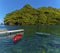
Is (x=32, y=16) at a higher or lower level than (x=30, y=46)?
higher

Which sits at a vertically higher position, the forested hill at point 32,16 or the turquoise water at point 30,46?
the forested hill at point 32,16

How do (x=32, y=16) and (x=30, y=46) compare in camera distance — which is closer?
(x=30, y=46)

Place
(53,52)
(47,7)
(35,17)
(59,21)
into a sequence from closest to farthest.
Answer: (53,52), (59,21), (35,17), (47,7)

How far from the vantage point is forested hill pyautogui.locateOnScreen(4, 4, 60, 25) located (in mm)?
116562

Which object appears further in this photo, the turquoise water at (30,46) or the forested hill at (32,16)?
the forested hill at (32,16)

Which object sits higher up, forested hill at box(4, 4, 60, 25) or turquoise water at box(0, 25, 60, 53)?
forested hill at box(4, 4, 60, 25)

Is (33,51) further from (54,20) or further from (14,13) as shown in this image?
(14,13)

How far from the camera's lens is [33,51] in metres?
16.8

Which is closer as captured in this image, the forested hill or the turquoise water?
the turquoise water

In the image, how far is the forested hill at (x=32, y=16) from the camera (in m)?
117

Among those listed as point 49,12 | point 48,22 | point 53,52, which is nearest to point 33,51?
point 53,52

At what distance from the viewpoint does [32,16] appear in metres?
122

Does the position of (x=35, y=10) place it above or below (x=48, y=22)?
above

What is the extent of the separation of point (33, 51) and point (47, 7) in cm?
11631
